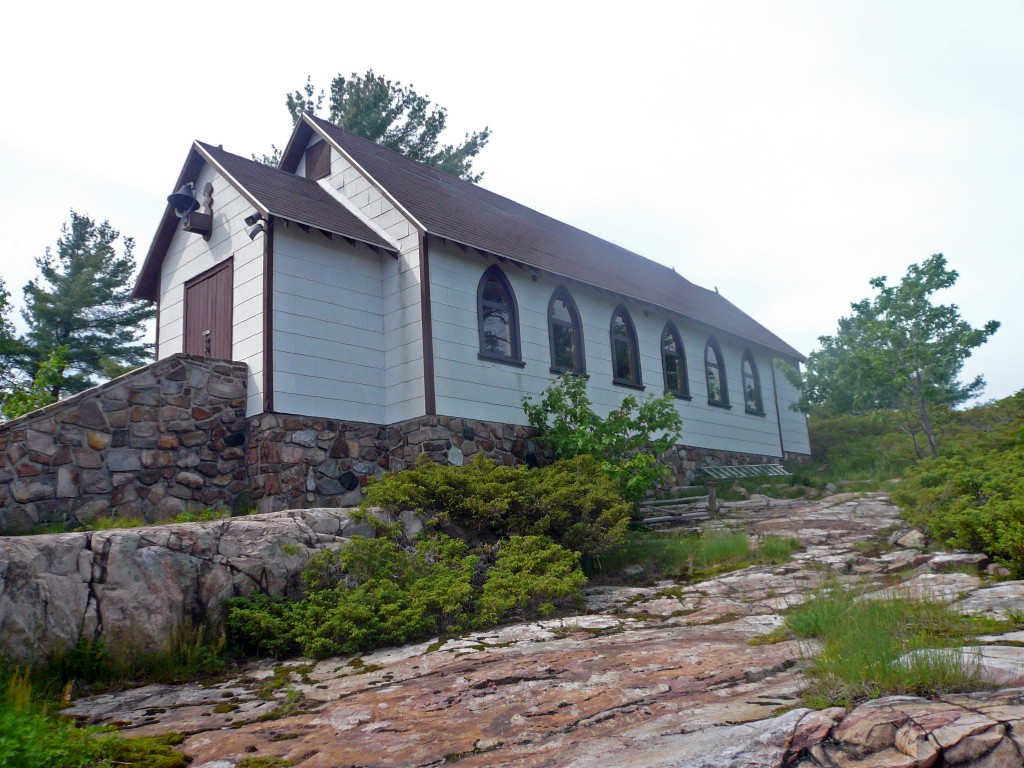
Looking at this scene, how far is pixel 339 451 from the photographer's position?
13.9m

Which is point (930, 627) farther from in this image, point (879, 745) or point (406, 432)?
point (406, 432)

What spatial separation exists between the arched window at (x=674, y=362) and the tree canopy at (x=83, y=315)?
16.8 m

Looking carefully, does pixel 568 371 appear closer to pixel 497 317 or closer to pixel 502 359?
pixel 502 359

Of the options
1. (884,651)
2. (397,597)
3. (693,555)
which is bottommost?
(884,651)

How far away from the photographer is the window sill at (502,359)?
596 inches

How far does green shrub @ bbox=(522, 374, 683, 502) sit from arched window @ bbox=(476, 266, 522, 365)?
38.5 inches

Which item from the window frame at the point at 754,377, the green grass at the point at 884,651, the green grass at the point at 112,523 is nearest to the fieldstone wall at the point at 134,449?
the green grass at the point at 112,523

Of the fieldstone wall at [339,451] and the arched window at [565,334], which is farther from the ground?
the arched window at [565,334]

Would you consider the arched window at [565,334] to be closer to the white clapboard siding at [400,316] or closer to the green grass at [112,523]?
the white clapboard siding at [400,316]

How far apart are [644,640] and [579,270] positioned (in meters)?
11.4

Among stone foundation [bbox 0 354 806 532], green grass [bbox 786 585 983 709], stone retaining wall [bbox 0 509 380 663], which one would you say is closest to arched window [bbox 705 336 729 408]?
stone foundation [bbox 0 354 806 532]

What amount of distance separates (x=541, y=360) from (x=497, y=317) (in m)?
1.26

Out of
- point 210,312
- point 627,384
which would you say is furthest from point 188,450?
point 627,384

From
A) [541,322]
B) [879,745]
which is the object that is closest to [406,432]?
[541,322]
